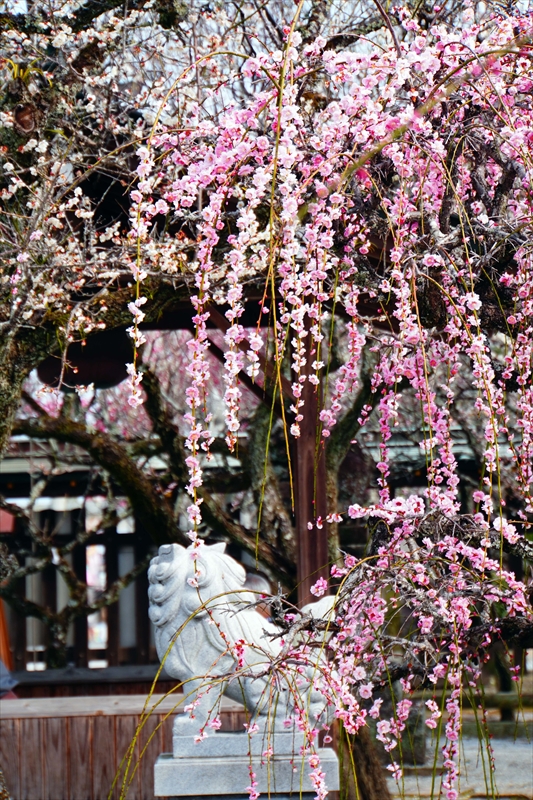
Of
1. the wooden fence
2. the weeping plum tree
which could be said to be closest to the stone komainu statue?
the weeping plum tree

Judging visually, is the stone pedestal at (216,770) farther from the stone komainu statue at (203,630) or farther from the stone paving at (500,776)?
the stone paving at (500,776)

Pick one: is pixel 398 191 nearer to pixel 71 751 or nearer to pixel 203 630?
pixel 203 630

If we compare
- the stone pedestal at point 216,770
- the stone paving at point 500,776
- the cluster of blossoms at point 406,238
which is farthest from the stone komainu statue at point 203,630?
the stone paving at point 500,776

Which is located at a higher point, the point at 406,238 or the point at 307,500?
the point at 406,238

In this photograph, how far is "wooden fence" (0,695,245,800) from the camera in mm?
5496

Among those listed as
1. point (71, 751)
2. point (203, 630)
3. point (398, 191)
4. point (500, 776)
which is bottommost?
point (500, 776)

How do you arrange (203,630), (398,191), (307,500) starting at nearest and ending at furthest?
(398,191), (203,630), (307,500)

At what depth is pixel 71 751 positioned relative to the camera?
218 inches

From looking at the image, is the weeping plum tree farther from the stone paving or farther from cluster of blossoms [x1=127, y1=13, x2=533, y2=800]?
the stone paving

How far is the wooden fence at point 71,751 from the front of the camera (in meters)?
5.50

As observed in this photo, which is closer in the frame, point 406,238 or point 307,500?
point 406,238

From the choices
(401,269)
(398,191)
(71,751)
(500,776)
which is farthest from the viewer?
(500,776)

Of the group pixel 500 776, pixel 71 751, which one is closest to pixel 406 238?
pixel 71 751

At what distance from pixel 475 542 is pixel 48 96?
323 centimetres
